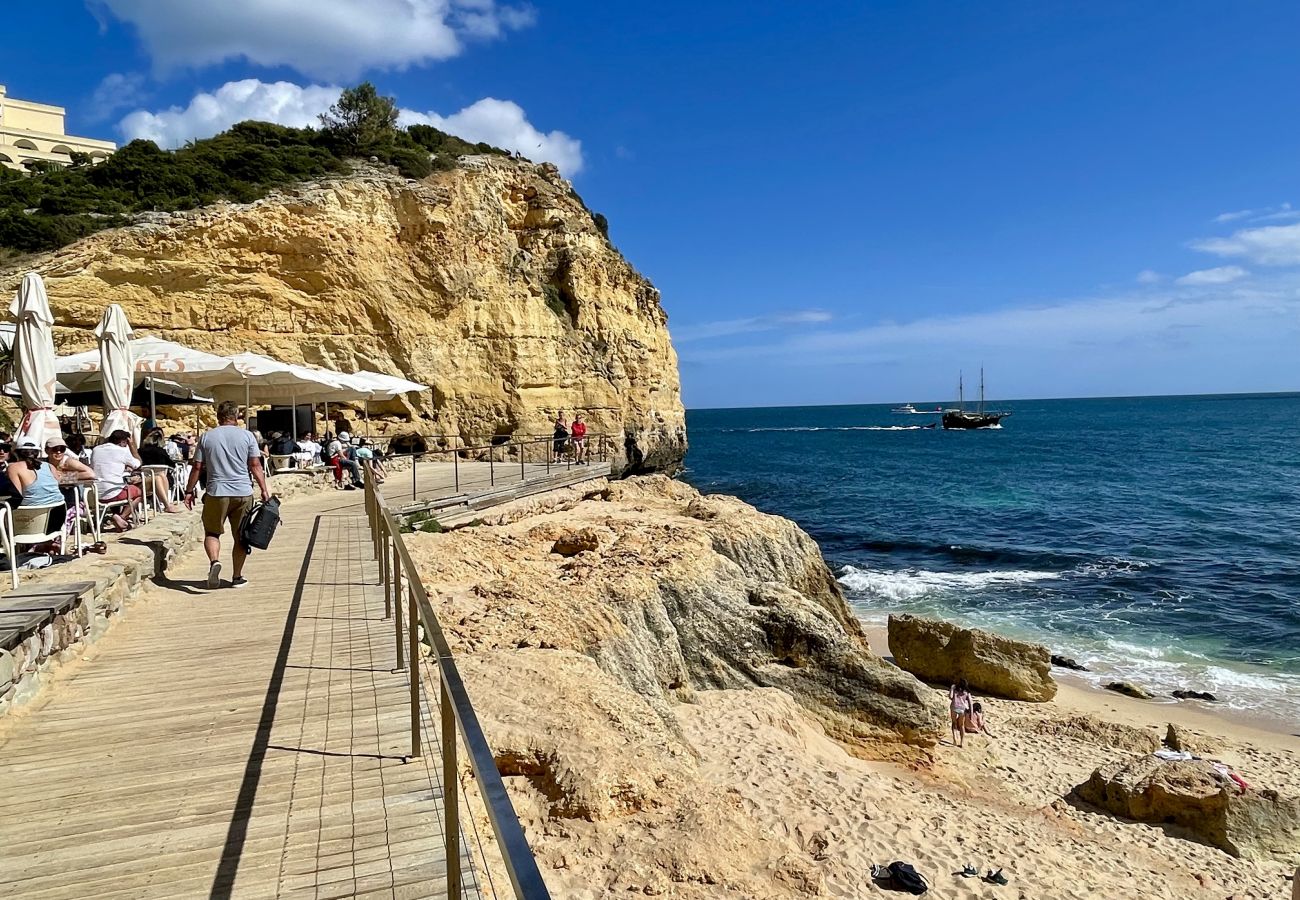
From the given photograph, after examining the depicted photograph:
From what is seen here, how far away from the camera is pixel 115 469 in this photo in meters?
8.43

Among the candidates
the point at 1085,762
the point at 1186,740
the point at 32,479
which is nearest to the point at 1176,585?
the point at 1186,740

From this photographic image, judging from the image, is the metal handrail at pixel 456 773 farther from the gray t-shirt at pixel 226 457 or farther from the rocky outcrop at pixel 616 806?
the gray t-shirt at pixel 226 457

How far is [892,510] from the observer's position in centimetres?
3778

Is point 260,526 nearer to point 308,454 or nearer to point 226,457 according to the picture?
point 226,457

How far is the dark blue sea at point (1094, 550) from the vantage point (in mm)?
17344

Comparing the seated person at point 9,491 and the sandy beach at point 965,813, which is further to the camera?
the sandy beach at point 965,813

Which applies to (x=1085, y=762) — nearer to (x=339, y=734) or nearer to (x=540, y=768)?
(x=540, y=768)

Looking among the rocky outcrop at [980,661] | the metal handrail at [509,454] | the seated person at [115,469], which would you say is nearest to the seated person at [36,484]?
the seated person at [115,469]

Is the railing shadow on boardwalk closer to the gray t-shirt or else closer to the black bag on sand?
the black bag on sand

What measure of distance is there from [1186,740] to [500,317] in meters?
26.3

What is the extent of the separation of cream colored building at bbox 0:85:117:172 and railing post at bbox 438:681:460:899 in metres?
63.0

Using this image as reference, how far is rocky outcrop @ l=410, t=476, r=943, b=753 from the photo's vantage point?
8.67m

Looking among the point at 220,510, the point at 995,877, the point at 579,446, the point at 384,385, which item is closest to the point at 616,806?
the point at 995,877

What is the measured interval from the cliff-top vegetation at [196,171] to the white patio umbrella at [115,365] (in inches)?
669
